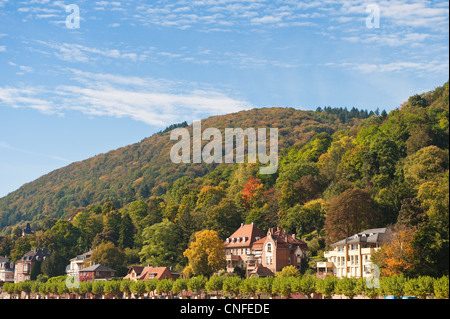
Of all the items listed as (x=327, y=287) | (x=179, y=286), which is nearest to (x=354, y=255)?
(x=327, y=287)

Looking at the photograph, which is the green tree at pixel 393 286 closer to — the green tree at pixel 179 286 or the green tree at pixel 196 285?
the green tree at pixel 196 285

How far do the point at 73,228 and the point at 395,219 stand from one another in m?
76.1

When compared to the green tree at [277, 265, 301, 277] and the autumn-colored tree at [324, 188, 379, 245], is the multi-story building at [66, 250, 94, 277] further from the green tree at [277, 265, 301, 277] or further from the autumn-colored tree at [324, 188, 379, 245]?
the autumn-colored tree at [324, 188, 379, 245]

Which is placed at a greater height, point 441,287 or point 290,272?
point 290,272

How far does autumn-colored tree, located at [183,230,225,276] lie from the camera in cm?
9750

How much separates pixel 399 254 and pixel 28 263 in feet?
281

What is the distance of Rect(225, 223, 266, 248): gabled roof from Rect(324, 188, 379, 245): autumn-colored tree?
54.8 ft

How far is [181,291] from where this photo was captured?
9169cm

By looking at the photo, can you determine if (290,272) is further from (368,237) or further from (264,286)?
(368,237)

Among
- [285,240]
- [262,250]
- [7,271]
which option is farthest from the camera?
[7,271]

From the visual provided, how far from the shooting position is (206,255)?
98562mm

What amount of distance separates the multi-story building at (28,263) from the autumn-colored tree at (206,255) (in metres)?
44.7

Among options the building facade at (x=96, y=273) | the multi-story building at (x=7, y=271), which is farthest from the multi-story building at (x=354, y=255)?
the multi-story building at (x=7, y=271)
